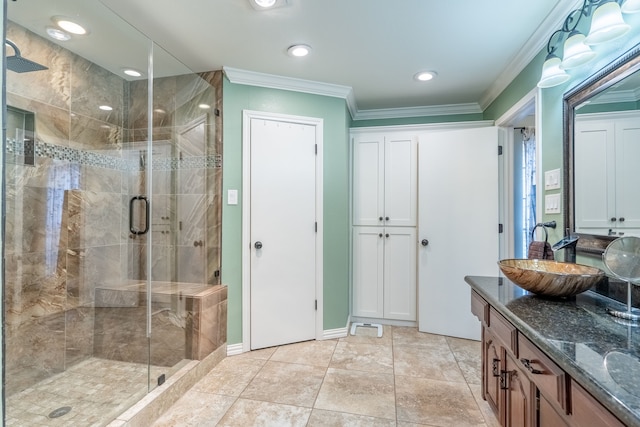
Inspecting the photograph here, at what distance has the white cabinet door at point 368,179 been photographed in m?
3.13

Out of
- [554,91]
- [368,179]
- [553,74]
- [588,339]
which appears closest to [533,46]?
[554,91]

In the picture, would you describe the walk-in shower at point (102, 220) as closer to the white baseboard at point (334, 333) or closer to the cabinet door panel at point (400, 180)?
the white baseboard at point (334, 333)

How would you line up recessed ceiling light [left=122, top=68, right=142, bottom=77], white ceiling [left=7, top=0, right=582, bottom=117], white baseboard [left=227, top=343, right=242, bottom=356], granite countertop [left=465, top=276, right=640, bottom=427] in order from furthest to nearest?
white baseboard [left=227, top=343, right=242, bottom=356] → recessed ceiling light [left=122, top=68, right=142, bottom=77] → white ceiling [left=7, top=0, right=582, bottom=117] → granite countertop [left=465, top=276, right=640, bottom=427]

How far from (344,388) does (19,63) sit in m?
2.79

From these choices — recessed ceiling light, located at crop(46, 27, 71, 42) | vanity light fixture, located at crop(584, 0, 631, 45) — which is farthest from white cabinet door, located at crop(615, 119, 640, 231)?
recessed ceiling light, located at crop(46, 27, 71, 42)

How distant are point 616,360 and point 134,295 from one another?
2720mm

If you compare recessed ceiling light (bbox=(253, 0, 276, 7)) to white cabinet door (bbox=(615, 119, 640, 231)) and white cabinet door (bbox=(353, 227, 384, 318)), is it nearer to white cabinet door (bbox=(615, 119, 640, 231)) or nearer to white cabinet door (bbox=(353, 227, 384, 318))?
white cabinet door (bbox=(615, 119, 640, 231))

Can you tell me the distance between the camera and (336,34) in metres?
1.93

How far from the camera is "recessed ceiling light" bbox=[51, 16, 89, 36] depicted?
1820 mm

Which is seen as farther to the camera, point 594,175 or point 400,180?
point 400,180

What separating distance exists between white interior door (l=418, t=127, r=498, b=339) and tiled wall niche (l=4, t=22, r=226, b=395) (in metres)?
1.91

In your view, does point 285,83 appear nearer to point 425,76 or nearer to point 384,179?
point 425,76

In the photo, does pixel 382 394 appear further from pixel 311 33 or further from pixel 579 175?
pixel 311 33

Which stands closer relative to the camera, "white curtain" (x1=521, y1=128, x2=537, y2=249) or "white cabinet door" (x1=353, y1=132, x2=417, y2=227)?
"white curtain" (x1=521, y1=128, x2=537, y2=249)
